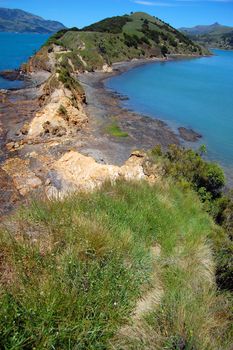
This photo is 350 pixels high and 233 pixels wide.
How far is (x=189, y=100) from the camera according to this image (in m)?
45.2

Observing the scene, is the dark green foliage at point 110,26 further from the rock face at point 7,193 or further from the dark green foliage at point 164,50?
the rock face at point 7,193

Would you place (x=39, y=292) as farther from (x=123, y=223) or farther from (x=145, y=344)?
(x=123, y=223)

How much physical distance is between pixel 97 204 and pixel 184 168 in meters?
10.1

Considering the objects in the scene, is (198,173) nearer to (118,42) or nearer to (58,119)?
(58,119)

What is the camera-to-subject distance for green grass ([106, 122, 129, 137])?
27.1 metres

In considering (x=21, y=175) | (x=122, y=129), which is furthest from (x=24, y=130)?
(x=122, y=129)

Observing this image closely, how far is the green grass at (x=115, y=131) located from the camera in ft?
89.0

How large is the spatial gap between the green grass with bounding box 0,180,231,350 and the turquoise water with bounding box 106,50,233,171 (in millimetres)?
19465

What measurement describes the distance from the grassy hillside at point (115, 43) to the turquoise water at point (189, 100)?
30.2ft

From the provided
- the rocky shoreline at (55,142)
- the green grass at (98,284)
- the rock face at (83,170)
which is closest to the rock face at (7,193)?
the rocky shoreline at (55,142)

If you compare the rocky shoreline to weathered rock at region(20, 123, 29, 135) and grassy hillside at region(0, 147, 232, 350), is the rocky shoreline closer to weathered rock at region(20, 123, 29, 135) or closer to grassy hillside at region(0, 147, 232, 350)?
weathered rock at region(20, 123, 29, 135)

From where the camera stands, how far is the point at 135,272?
4121 mm

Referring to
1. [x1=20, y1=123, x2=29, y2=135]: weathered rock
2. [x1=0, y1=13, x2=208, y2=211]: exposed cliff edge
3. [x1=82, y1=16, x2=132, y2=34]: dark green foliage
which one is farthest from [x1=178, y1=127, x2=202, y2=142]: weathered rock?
[x1=82, y1=16, x2=132, y2=34]: dark green foliage

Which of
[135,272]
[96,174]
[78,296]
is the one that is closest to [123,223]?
[135,272]
